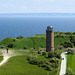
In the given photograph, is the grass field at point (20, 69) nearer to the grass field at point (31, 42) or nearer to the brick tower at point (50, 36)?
→ the brick tower at point (50, 36)

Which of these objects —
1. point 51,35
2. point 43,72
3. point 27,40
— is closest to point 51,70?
point 43,72

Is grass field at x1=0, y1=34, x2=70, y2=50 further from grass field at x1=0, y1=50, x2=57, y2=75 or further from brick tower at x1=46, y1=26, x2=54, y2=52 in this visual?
grass field at x1=0, y1=50, x2=57, y2=75

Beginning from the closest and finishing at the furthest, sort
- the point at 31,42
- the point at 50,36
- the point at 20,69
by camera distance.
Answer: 1. the point at 20,69
2. the point at 50,36
3. the point at 31,42

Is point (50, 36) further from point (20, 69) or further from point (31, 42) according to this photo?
point (31, 42)

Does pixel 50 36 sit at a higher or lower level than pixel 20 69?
higher

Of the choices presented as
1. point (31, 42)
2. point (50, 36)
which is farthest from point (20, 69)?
point (31, 42)

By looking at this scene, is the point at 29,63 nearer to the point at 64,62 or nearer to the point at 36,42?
the point at 64,62

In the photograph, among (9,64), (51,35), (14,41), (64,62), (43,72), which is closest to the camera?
(43,72)

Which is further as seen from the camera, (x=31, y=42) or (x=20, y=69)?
(x=31, y=42)

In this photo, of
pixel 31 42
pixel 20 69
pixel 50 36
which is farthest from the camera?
pixel 31 42

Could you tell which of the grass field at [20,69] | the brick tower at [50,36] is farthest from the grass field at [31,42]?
the grass field at [20,69]

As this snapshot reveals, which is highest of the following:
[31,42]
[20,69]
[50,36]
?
[50,36]
